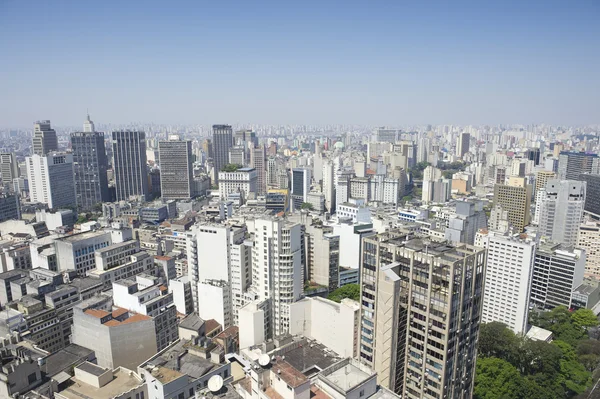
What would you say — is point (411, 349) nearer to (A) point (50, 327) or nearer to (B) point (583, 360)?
(B) point (583, 360)

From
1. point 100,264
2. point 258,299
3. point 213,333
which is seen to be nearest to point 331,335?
point 258,299

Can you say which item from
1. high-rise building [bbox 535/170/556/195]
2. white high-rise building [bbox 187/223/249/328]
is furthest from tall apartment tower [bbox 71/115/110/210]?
high-rise building [bbox 535/170/556/195]

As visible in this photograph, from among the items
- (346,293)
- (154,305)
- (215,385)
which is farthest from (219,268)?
(215,385)

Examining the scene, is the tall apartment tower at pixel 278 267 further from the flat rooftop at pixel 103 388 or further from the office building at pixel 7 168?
the office building at pixel 7 168

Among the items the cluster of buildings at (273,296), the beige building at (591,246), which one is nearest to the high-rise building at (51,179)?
the cluster of buildings at (273,296)

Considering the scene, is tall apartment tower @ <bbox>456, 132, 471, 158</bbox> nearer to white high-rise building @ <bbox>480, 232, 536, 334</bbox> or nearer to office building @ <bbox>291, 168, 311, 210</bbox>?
office building @ <bbox>291, 168, 311, 210</bbox>

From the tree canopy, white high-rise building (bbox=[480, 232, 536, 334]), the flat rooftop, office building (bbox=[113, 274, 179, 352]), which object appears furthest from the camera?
white high-rise building (bbox=[480, 232, 536, 334])
